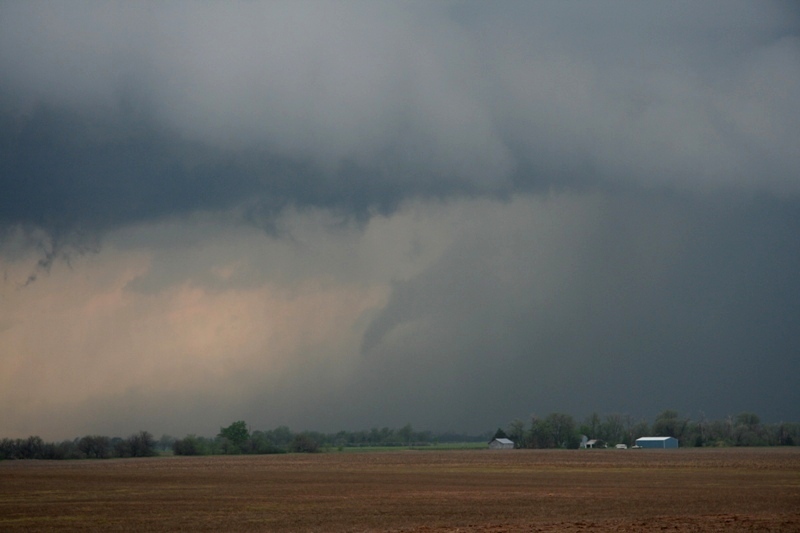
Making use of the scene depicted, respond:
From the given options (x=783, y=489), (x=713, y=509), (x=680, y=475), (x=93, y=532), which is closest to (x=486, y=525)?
(x=713, y=509)

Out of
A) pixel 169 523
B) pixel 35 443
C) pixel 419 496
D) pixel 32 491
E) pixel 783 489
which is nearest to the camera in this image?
pixel 169 523

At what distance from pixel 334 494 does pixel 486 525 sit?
2221 centimetres

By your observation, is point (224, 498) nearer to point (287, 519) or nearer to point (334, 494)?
point (334, 494)

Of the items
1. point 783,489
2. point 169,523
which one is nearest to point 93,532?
point 169,523

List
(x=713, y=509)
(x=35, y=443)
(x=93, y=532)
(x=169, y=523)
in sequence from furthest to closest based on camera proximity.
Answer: (x=35, y=443) → (x=713, y=509) → (x=169, y=523) → (x=93, y=532)

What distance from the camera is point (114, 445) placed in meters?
199

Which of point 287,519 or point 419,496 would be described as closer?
point 287,519

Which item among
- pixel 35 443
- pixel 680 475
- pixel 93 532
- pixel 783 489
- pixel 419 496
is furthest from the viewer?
pixel 35 443

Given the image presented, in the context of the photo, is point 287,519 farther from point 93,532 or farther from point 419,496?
point 419,496

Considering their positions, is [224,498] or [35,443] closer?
[224,498]

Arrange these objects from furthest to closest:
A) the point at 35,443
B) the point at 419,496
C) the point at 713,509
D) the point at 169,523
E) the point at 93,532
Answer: the point at 35,443
the point at 419,496
the point at 713,509
the point at 169,523
the point at 93,532

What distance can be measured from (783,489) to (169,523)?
139 feet

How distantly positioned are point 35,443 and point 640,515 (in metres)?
183

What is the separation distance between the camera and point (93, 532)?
34.8 meters
